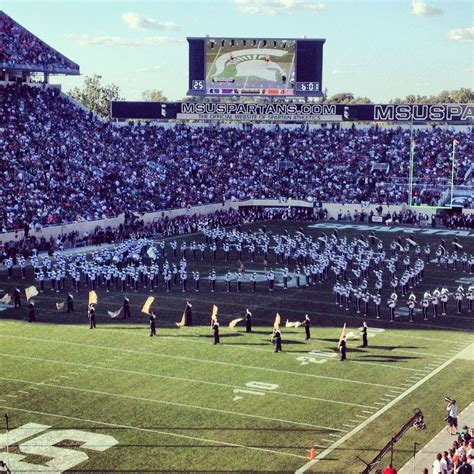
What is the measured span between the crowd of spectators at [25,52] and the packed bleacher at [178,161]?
1241 mm

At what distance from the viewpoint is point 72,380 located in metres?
15.8

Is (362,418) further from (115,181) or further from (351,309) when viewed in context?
(115,181)

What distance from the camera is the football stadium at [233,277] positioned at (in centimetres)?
1316

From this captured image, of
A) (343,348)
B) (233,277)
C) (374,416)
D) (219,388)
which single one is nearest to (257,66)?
(233,277)

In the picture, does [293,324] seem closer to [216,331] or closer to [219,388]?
[216,331]

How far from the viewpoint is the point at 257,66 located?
154 feet

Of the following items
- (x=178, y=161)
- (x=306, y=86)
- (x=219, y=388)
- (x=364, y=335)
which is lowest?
(x=219, y=388)

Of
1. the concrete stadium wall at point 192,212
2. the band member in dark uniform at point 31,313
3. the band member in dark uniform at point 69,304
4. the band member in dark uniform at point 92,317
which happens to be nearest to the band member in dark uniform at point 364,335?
the band member in dark uniform at point 92,317

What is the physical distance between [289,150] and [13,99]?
49.8 ft

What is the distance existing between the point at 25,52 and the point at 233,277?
23.1 metres

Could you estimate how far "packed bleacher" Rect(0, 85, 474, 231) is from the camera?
118ft

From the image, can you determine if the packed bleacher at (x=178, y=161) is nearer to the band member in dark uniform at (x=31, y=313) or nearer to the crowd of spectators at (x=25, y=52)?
the crowd of spectators at (x=25, y=52)

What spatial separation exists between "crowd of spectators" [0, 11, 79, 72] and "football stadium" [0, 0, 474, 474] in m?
0.15

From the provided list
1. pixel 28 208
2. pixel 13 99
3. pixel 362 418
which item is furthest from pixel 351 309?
pixel 13 99
